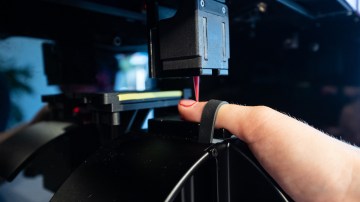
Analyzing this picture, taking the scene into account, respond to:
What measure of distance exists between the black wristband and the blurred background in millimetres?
248

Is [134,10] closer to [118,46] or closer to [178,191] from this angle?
[118,46]

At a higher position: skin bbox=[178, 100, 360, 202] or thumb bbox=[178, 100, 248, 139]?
thumb bbox=[178, 100, 248, 139]

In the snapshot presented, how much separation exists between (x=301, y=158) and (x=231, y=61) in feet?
1.98

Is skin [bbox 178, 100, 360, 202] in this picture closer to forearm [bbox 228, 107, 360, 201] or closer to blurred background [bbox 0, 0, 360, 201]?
forearm [bbox 228, 107, 360, 201]

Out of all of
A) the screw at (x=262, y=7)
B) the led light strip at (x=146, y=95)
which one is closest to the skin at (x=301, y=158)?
the led light strip at (x=146, y=95)

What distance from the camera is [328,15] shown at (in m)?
0.79

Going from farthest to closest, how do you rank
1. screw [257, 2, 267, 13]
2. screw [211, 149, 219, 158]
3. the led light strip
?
screw [257, 2, 267, 13]
the led light strip
screw [211, 149, 219, 158]

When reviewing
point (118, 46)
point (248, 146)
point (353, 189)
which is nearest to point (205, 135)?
point (248, 146)

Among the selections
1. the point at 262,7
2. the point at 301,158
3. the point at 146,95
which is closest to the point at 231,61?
the point at 262,7

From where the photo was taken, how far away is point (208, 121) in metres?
0.43

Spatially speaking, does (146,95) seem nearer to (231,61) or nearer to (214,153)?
(214,153)

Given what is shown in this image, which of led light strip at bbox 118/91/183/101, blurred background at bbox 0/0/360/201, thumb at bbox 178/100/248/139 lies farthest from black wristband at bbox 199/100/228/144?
blurred background at bbox 0/0/360/201

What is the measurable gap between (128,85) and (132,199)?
586mm

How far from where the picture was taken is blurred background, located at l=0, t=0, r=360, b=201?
0.68m
